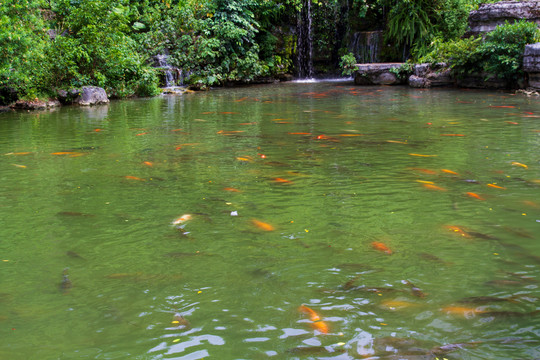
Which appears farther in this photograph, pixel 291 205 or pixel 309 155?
pixel 309 155

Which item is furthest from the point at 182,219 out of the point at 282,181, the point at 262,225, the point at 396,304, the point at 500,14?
the point at 500,14

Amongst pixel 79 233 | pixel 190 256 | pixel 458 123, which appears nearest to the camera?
pixel 190 256

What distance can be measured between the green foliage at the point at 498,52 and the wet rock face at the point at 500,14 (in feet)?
5.69

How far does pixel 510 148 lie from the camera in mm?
5906

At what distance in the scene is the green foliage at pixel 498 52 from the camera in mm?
13953

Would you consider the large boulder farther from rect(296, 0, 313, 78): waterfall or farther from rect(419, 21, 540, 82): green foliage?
rect(296, 0, 313, 78): waterfall

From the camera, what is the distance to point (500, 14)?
16.7 m

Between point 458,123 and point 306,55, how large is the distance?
647 inches

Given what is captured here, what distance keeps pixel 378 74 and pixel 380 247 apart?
654 inches

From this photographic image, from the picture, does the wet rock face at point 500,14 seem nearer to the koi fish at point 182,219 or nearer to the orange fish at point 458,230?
the orange fish at point 458,230

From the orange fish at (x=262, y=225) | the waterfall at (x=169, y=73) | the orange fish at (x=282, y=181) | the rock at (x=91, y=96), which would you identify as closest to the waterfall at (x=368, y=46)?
the waterfall at (x=169, y=73)

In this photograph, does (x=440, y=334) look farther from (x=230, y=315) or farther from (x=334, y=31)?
(x=334, y=31)

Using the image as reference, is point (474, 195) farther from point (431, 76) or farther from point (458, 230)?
point (431, 76)

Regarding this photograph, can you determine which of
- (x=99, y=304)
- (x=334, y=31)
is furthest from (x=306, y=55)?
(x=99, y=304)
